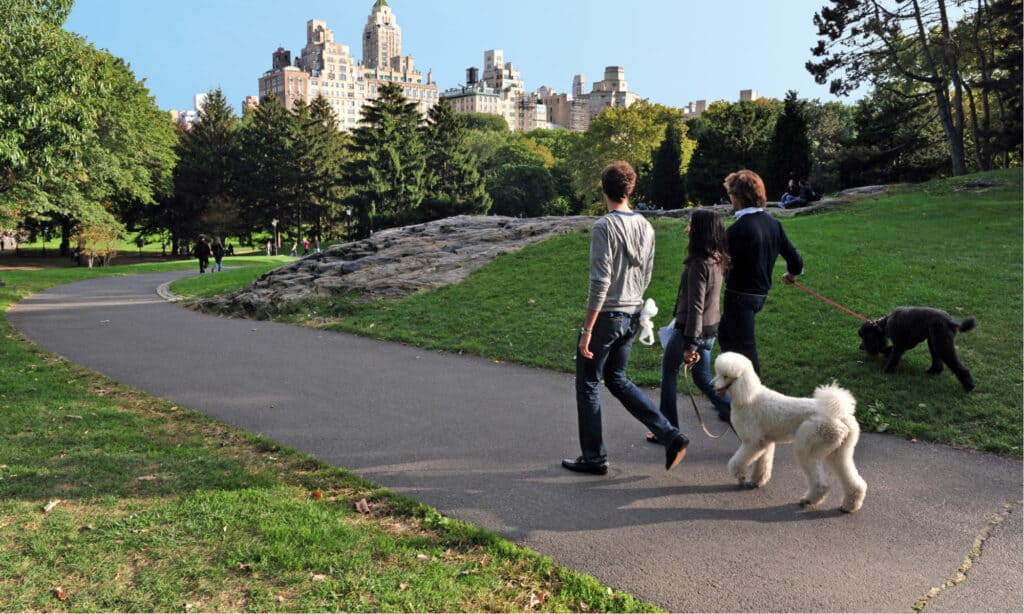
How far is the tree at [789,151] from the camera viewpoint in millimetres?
33250

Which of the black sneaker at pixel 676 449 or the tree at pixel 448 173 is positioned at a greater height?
the tree at pixel 448 173

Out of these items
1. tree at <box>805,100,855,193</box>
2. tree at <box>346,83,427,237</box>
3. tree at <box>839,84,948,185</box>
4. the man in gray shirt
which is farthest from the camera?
tree at <box>346,83,427,237</box>

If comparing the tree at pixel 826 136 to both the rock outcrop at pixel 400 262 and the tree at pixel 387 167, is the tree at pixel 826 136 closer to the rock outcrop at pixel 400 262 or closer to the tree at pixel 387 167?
the rock outcrop at pixel 400 262

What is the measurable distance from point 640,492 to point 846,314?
21.0 feet

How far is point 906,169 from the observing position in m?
38.2

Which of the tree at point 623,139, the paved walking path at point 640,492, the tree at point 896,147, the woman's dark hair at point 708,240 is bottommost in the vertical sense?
the paved walking path at point 640,492

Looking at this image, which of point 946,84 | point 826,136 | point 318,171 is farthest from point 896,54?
point 318,171

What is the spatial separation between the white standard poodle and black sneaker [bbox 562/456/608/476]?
0.95m

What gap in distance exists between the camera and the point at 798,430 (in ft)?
14.4

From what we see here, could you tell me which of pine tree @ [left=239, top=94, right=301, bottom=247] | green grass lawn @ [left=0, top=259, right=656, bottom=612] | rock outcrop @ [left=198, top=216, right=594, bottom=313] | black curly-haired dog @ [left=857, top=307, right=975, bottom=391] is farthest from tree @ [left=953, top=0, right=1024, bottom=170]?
pine tree @ [left=239, top=94, right=301, bottom=247]

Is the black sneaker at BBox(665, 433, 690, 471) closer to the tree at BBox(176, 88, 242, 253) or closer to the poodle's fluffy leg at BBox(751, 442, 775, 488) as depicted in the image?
the poodle's fluffy leg at BBox(751, 442, 775, 488)

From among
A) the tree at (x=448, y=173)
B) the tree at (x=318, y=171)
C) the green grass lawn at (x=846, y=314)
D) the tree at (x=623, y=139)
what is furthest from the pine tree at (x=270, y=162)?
the green grass lawn at (x=846, y=314)

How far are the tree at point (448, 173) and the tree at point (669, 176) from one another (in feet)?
54.6

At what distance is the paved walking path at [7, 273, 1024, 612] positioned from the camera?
3.56 meters
